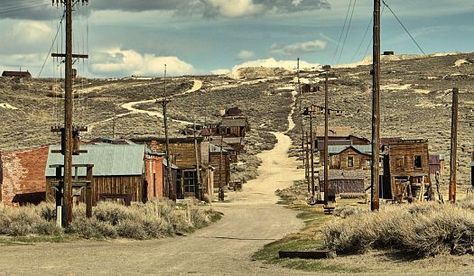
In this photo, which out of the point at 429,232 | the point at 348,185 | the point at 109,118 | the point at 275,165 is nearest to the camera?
the point at 429,232

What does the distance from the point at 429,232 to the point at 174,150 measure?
4533 centimetres

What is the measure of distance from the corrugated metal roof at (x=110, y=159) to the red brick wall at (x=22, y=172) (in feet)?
2.12

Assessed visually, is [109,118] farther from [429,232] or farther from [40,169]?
[429,232]

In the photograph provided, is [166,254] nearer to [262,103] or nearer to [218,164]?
[218,164]

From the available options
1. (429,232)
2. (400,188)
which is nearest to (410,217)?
(429,232)

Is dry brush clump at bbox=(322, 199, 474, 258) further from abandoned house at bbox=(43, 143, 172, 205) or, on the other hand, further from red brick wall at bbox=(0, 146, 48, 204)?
red brick wall at bbox=(0, 146, 48, 204)

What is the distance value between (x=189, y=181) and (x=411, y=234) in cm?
4531

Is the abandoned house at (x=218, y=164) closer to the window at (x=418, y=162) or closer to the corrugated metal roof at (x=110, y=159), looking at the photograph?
the window at (x=418, y=162)

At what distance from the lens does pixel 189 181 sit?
197 ft

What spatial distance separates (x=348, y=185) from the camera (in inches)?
2473

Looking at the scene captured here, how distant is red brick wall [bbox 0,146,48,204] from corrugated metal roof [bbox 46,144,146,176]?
2.12 ft

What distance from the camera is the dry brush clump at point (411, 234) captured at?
15.1m

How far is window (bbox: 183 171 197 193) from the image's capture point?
59.8m

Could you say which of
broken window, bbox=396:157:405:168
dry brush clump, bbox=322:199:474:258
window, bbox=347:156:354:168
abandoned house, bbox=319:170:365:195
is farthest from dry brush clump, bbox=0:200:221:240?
window, bbox=347:156:354:168
